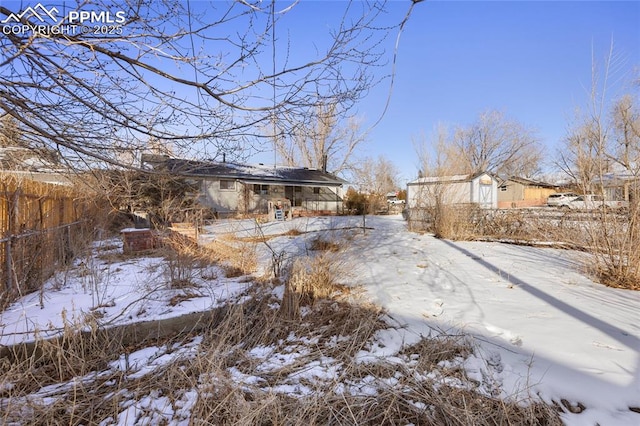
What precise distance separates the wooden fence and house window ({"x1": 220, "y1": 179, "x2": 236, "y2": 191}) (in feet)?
42.8

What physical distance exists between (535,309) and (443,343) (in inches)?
74.3

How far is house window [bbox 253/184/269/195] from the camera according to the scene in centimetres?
2060

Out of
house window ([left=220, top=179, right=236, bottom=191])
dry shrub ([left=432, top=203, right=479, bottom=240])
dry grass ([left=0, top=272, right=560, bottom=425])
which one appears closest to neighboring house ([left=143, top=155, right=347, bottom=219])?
house window ([left=220, top=179, right=236, bottom=191])

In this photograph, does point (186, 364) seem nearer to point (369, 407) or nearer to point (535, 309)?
point (369, 407)

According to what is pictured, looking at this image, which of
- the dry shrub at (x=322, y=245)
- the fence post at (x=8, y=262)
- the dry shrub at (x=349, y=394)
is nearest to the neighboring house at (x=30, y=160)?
the fence post at (x=8, y=262)

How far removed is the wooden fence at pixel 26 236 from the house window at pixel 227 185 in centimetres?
1304

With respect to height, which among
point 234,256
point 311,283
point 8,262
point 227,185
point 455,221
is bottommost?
point 311,283

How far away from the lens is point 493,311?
12.9ft

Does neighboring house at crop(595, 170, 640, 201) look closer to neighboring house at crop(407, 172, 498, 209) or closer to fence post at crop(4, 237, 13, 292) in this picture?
neighboring house at crop(407, 172, 498, 209)

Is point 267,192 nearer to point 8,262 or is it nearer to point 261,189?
point 261,189

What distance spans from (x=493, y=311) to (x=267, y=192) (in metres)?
18.5

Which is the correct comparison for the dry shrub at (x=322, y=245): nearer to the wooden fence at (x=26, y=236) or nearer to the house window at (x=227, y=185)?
the wooden fence at (x=26, y=236)

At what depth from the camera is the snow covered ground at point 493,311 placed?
2465 millimetres

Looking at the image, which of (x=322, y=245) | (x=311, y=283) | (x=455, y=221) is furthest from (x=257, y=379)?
(x=455, y=221)
